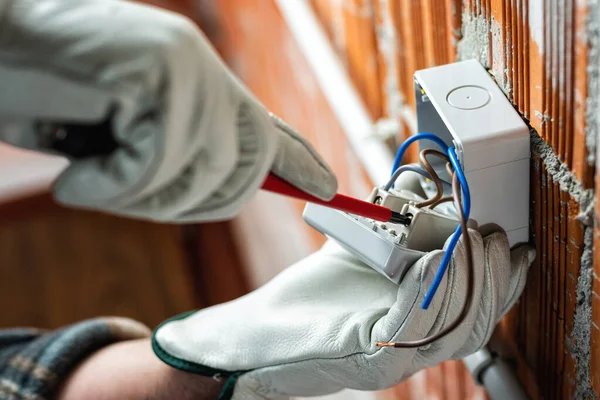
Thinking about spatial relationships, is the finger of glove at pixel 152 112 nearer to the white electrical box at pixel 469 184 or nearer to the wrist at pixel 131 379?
the white electrical box at pixel 469 184

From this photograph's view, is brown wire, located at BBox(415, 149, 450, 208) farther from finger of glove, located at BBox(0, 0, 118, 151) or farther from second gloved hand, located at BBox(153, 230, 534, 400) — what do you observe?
finger of glove, located at BBox(0, 0, 118, 151)

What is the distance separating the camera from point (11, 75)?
16.8 inches

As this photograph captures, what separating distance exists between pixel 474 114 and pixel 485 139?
3 centimetres

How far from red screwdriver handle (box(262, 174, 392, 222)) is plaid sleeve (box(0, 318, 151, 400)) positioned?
537mm

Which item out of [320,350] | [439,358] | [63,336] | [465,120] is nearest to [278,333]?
[320,350]

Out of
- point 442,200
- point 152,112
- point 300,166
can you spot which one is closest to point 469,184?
point 442,200

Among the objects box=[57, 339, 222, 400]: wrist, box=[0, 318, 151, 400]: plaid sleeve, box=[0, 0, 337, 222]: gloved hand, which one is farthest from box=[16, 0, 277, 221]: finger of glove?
box=[0, 318, 151, 400]: plaid sleeve

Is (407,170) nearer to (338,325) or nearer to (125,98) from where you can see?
(338,325)

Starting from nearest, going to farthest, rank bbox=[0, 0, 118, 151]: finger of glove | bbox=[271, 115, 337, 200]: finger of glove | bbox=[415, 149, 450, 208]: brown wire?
bbox=[0, 0, 118, 151]: finger of glove < bbox=[271, 115, 337, 200]: finger of glove < bbox=[415, 149, 450, 208]: brown wire

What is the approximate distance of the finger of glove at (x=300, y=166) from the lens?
0.53 m

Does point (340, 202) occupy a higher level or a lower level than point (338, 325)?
higher

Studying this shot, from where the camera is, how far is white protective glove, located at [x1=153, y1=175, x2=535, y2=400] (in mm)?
589

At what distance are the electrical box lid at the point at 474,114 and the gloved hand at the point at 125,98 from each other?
202 mm

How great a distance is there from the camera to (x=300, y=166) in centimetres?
53
